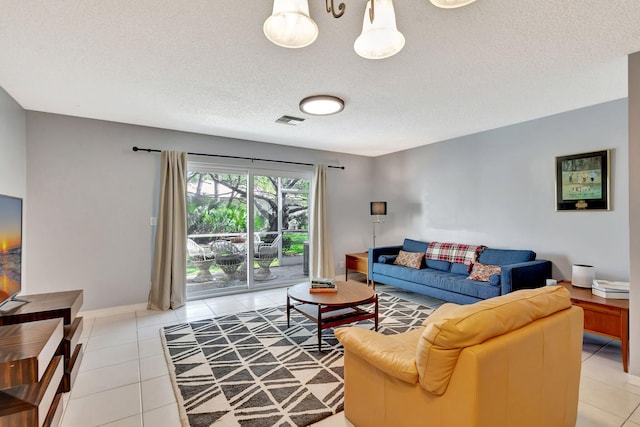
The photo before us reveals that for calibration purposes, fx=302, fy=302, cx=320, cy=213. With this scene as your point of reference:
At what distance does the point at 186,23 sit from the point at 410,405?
2434mm

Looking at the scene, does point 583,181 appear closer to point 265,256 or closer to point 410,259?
point 410,259

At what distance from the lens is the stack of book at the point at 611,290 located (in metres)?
2.57

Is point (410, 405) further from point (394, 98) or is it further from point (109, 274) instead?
point (109, 274)

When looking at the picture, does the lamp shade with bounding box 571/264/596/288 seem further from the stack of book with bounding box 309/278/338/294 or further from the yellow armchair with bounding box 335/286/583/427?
the stack of book with bounding box 309/278/338/294

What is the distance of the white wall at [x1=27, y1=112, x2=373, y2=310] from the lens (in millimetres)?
3414

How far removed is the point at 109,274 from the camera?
12.3ft

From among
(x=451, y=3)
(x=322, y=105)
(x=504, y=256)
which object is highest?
(x=322, y=105)

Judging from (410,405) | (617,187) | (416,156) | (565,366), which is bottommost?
(410,405)

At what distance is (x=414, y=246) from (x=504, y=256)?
1.38 meters

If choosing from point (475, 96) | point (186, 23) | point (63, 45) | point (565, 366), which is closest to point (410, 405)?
point (565, 366)

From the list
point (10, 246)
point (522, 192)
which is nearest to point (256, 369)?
point (10, 246)

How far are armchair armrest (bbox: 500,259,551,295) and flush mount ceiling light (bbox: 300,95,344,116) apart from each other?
8.07 feet

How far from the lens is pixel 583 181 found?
3299mm

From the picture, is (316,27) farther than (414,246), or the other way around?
(414,246)
